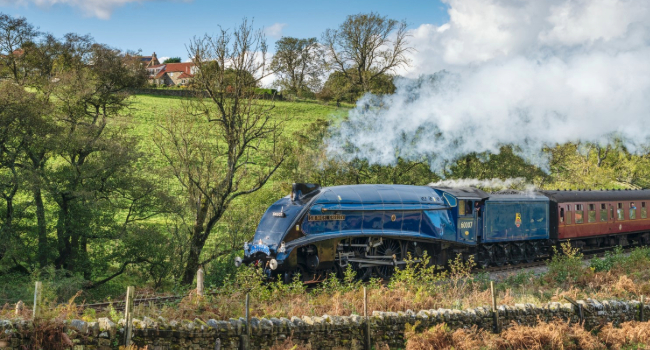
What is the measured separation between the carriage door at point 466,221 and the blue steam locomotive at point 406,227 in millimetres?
39

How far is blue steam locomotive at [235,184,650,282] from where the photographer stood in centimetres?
1755

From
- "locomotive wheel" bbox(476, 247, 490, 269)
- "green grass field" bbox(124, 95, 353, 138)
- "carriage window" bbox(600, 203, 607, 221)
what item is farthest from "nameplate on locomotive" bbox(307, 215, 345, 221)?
"green grass field" bbox(124, 95, 353, 138)

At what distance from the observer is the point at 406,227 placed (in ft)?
64.8

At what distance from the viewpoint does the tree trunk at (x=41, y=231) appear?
21.6 meters

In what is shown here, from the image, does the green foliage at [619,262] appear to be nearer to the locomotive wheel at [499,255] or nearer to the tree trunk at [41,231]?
the locomotive wheel at [499,255]

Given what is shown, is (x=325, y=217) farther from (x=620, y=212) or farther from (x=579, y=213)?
(x=620, y=212)

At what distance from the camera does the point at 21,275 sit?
21.1 meters

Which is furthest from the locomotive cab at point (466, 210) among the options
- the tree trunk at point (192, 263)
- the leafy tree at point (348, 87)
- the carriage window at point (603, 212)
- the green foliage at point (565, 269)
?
the leafy tree at point (348, 87)

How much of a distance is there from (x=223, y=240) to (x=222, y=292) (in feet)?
33.9

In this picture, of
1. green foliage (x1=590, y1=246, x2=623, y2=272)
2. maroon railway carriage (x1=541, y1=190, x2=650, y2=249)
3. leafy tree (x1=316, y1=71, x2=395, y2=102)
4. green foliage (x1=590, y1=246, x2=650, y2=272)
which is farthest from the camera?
leafy tree (x1=316, y1=71, x2=395, y2=102)

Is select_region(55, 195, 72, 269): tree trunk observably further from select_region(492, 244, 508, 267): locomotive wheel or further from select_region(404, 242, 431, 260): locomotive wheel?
select_region(492, 244, 508, 267): locomotive wheel

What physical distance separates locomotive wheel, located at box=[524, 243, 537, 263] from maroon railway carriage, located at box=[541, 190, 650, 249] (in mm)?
1153

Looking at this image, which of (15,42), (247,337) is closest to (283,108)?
(15,42)

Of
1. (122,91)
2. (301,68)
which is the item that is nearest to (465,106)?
(122,91)
